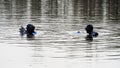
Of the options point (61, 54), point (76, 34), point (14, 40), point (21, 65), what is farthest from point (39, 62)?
point (76, 34)

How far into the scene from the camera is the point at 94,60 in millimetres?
23828

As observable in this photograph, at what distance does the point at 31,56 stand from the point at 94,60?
3197mm

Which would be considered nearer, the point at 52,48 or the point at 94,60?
the point at 94,60

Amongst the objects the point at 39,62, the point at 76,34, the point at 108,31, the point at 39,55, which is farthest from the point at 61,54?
the point at 108,31

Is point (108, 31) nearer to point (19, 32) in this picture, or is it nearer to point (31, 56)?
point (19, 32)

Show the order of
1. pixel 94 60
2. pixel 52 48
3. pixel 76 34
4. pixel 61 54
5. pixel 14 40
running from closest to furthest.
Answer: pixel 94 60 → pixel 61 54 → pixel 52 48 → pixel 14 40 → pixel 76 34

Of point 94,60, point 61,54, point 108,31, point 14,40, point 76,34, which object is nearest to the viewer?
point 94,60

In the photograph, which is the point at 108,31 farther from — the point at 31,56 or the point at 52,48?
the point at 31,56

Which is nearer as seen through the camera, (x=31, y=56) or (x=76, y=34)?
(x=31, y=56)

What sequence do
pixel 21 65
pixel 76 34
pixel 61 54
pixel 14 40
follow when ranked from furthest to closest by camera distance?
pixel 76 34, pixel 14 40, pixel 61 54, pixel 21 65

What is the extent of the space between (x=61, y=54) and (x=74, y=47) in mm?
2910

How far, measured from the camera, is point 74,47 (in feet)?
92.5

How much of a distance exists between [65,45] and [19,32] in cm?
749

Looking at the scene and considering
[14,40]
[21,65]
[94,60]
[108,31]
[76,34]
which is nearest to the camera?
[21,65]
